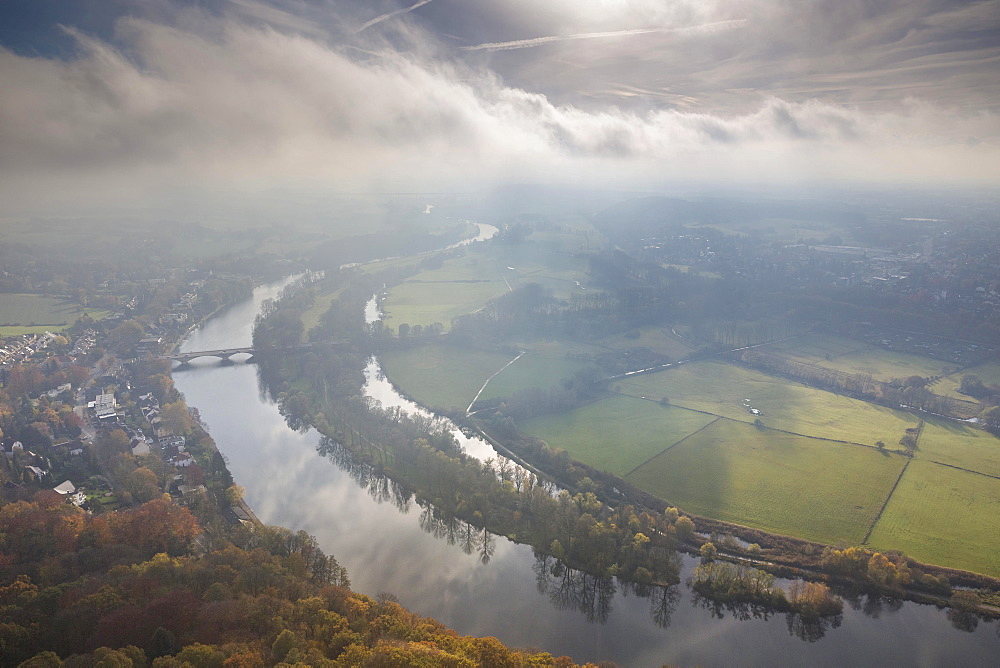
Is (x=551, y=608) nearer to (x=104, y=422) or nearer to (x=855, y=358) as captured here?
(x=104, y=422)

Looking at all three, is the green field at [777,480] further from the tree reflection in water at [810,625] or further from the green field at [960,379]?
the green field at [960,379]

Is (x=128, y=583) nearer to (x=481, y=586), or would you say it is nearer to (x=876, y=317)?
(x=481, y=586)

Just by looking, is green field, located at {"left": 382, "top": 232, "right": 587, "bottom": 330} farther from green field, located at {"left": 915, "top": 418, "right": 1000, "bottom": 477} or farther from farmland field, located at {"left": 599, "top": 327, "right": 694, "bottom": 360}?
green field, located at {"left": 915, "top": 418, "right": 1000, "bottom": 477}

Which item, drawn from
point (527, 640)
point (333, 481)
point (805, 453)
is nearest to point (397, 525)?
point (333, 481)

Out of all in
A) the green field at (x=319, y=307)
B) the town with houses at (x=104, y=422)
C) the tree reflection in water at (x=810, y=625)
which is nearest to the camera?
the tree reflection in water at (x=810, y=625)

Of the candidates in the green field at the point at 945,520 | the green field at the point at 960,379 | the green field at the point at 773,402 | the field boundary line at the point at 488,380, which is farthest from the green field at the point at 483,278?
the green field at the point at 945,520

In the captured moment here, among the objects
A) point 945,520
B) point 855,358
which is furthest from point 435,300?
point 945,520
